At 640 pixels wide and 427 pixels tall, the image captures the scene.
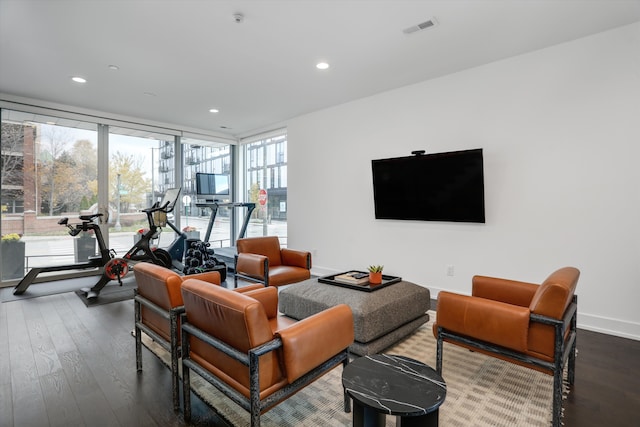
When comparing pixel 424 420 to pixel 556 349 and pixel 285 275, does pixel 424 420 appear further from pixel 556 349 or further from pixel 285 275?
pixel 285 275

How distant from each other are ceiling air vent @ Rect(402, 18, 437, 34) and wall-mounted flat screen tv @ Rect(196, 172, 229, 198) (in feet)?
16.1

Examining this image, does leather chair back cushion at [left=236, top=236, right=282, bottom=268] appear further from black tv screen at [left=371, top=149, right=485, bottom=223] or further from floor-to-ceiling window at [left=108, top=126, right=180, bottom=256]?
floor-to-ceiling window at [left=108, top=126, right=180, bottom=256]

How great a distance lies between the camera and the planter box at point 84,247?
221 inches

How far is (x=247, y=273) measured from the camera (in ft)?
13.5

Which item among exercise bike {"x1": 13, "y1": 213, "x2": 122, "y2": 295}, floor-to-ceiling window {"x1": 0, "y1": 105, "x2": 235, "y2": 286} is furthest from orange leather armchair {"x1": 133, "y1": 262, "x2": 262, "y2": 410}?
floor-to-ceiling window {"x1": 0, "y1": 105, "x2": 235, "y2": 286}

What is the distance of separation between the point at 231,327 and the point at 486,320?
5.20 ft

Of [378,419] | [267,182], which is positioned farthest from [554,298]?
[267,182]

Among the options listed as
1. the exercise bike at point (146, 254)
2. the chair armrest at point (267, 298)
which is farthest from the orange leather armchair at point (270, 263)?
the exercise bike at point (146, 254)

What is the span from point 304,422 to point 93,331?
2.61 meters

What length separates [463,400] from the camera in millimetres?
2090

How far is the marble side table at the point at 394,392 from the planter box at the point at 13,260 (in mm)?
6021

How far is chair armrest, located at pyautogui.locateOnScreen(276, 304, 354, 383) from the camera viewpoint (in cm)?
158

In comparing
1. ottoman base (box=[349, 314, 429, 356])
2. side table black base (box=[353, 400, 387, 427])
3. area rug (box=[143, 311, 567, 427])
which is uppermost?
side table black base (box=[353, 400, 387, 427])

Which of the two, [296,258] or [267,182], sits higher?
[267,182]
